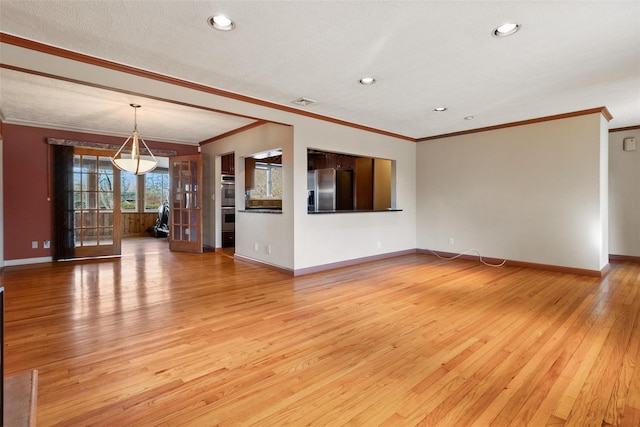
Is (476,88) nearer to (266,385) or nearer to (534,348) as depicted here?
(534,348)

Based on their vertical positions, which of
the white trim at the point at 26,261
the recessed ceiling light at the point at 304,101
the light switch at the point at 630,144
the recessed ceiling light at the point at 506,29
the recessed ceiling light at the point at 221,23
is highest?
the recessed ceiling light at the point at 304,101

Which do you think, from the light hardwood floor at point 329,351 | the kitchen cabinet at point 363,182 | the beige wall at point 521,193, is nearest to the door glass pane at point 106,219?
the light hardwood floor at point 329,351

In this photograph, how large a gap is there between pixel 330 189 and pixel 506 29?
5.37 m

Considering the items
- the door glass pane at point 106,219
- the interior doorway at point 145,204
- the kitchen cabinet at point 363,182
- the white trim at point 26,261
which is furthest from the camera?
the interior doorway at point 145,204

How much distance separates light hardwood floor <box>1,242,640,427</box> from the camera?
1675mm

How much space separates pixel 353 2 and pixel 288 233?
3.20 meters

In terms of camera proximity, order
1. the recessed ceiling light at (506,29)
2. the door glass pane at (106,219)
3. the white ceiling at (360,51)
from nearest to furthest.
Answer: the white ceiling at (360,51)
the recessed ceiling light at (506,29)
the door glass pane at (106,219)

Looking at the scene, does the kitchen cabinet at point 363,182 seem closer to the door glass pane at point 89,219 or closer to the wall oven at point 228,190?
the wall oven at point 228,190

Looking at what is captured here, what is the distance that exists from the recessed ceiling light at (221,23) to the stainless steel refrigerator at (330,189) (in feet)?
17.2

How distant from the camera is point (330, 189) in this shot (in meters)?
7.55

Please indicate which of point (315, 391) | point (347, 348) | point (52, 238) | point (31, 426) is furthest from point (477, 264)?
point (52, 238)

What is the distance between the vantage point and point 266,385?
1902mm

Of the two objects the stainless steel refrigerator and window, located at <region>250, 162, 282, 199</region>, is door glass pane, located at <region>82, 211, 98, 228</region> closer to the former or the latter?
window, located at <region>250, 162, 282, 199</region>

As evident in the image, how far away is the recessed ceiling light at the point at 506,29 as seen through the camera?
232 cm
